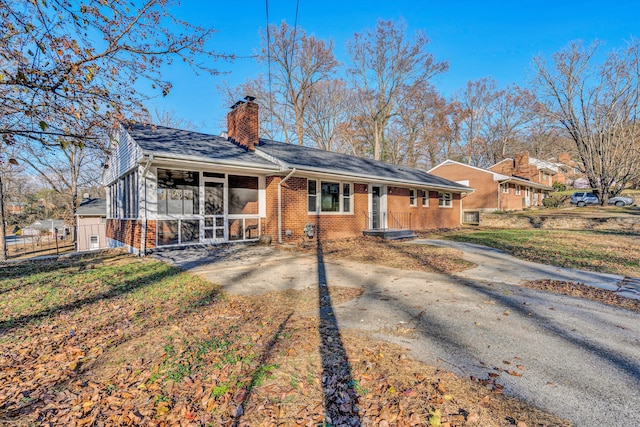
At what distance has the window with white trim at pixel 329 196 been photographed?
11.8m

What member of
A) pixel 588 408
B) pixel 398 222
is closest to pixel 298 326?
pixel 588 408

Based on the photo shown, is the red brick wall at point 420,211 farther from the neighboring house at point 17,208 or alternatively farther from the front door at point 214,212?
the neighboring house at point 17,208

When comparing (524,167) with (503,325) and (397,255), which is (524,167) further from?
(503,325)

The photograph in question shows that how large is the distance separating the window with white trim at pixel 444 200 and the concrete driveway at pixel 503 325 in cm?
1106

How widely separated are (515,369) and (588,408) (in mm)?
579

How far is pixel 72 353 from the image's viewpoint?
3.22 metres

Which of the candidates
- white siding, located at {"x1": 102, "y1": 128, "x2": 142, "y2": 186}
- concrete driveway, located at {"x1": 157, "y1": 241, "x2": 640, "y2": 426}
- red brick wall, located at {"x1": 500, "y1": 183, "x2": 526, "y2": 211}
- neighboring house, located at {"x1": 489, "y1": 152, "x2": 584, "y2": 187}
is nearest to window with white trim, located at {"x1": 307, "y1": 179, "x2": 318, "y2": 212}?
concrete driveway, located at {"x1": 157, "y1": 241, "x2": 640, "y2": 426}

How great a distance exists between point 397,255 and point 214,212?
5.90 meters

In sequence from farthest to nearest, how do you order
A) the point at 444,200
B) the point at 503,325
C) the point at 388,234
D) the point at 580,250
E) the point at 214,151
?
1. the point at 444,200
2. the point at 388,234
3. the point at 214,151
4. the point at 580,250
5. the point at 503,325

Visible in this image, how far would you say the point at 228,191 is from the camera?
33.4ft

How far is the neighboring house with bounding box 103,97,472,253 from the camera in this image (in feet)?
29.4

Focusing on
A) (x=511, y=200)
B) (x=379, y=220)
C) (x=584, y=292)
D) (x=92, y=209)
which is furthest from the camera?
(x=511, y=200)

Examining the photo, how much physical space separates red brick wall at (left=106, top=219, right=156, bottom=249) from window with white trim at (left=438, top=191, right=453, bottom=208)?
595 inches

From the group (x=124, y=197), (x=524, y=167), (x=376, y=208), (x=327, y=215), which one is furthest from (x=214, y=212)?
(x=524, y=167)
